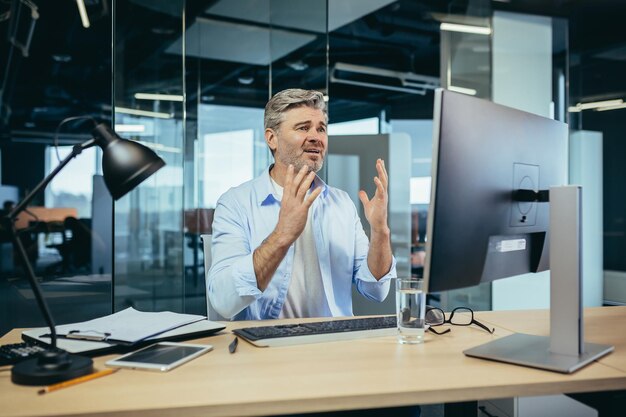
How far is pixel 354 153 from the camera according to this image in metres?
4.03

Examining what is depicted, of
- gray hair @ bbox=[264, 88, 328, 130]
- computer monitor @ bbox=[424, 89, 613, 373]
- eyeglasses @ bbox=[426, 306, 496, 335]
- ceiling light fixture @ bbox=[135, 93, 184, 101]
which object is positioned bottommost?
eyeglasses @ bbox=[426, 306, 496, 335]

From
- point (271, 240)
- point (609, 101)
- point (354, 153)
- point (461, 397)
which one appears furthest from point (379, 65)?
point (461, 397)

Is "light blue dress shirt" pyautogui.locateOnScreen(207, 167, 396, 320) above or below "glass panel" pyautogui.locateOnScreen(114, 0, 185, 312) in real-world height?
below

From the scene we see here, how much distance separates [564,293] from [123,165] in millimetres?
980

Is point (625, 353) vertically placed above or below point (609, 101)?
→ below

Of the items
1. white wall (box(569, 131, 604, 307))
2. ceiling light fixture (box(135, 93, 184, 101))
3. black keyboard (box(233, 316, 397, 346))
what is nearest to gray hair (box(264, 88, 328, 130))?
black keyboard (box(233, 316, 397, 346))

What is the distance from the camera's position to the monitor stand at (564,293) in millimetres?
1134

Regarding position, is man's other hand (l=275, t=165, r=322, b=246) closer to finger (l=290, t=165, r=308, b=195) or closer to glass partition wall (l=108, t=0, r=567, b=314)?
finger (l=290, t=165, r=308, b=195)

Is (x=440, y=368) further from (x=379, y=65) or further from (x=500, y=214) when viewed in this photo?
(x=379, y=65)

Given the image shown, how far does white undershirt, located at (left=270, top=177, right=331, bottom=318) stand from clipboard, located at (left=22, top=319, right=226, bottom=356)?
45 cm

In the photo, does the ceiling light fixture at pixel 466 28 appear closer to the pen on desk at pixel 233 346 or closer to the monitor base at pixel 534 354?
the monitor base at pixel 534 354

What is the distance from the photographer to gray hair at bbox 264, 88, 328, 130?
1.95 meters

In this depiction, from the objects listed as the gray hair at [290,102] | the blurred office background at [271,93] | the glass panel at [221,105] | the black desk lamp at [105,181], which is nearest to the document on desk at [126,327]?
the black desk lamp at [105,181]

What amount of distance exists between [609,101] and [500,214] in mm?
4750
